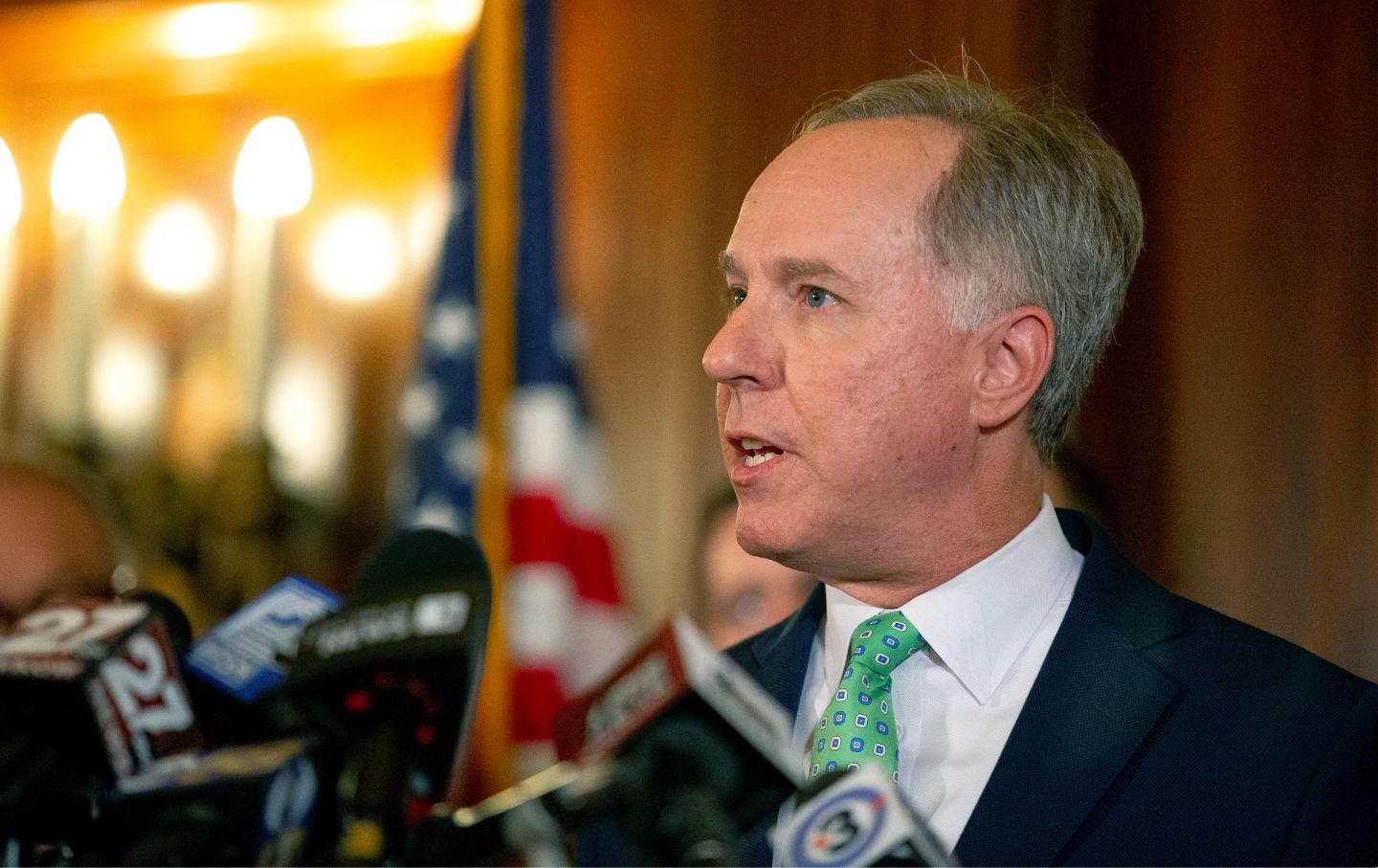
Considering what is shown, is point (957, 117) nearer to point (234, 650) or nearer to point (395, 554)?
point (395, 554)

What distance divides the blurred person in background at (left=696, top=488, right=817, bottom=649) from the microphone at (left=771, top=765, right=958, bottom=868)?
1.86 m

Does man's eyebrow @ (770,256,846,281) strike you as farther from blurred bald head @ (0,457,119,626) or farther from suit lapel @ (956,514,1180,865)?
blurred bald head @ (0,457,119,626)

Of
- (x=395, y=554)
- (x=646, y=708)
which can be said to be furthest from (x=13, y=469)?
(x=646, y=708)

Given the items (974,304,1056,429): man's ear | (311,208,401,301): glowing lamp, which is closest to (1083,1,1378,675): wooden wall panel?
(974,304,1056,429): man's ear

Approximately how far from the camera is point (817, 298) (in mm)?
1396

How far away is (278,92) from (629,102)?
1.36 meters

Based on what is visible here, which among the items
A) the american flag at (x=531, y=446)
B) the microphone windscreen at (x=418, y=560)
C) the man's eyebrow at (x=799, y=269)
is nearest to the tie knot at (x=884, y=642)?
the man's eyebrow at (x=799, y=269)

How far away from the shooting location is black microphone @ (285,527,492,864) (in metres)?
0.82

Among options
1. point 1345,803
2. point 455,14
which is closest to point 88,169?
point 455,14

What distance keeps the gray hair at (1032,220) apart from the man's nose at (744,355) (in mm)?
192

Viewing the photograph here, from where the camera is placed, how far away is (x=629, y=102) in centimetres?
394

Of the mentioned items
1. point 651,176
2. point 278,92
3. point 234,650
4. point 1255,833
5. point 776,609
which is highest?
point 278,92

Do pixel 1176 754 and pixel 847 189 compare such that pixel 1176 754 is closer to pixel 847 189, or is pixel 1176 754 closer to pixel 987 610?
pixel 987 610

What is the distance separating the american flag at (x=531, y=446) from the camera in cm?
365
